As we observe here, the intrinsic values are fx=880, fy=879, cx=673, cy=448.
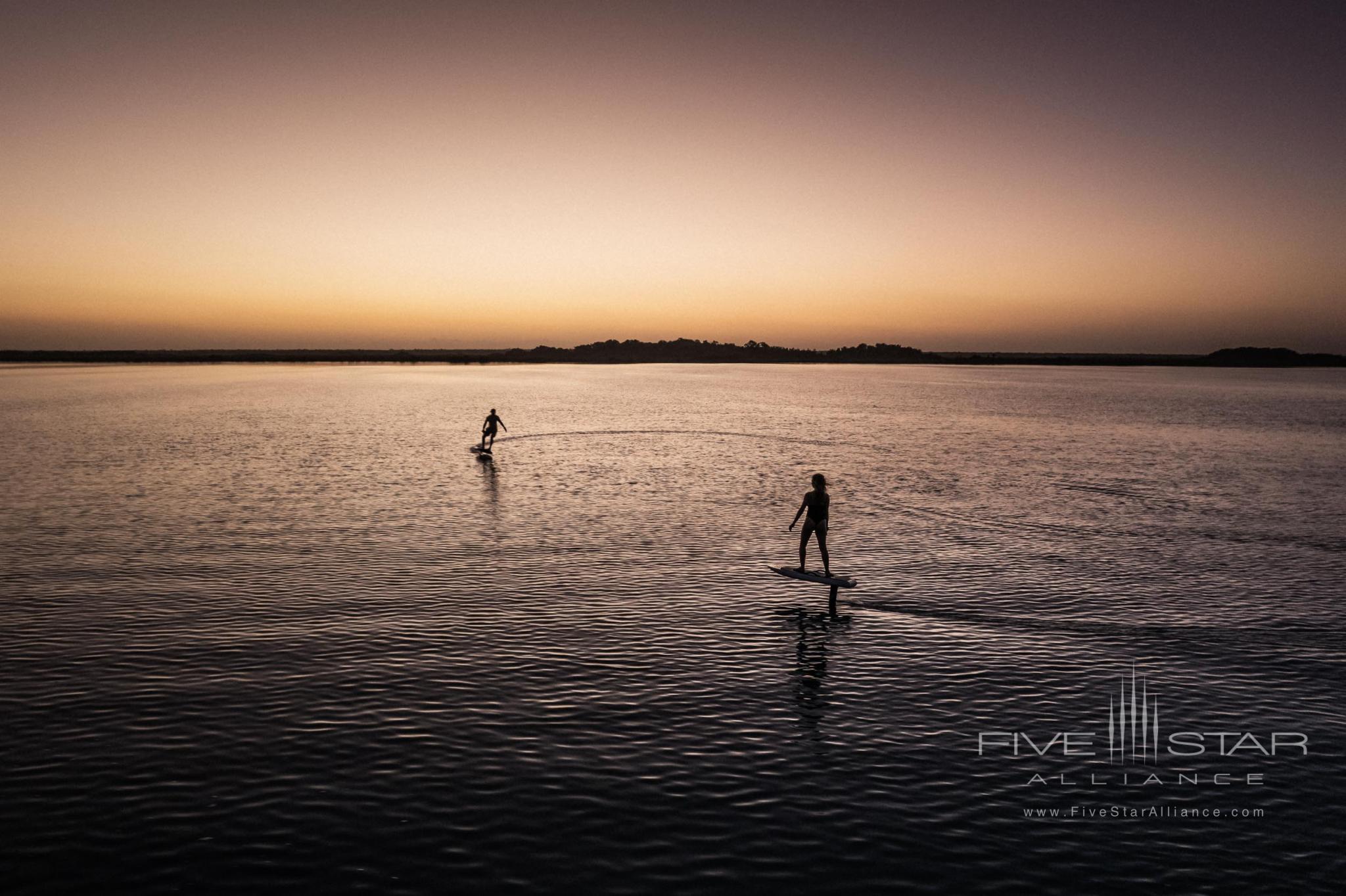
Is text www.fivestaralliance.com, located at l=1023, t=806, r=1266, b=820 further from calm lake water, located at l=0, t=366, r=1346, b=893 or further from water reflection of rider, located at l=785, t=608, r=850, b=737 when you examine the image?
water reflection of rider, located at l=785, t=608, r=850, b=737

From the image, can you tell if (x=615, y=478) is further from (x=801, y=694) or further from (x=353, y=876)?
(x=353, y=876)

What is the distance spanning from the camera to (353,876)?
11.2 meters

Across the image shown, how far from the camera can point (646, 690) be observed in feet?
58.8

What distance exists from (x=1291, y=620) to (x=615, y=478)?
3517 cm

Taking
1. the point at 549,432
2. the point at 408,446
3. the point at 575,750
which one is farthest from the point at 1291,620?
the point at 549,432

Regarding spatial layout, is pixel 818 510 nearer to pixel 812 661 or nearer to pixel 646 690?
pixel 812 661

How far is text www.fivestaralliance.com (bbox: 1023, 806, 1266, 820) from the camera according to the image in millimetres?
13312

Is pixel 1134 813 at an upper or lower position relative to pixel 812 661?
lower

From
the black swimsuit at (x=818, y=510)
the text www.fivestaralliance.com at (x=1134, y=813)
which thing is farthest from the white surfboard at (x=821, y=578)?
the text www.fivestaralliance.com at (x=1134, y=813)

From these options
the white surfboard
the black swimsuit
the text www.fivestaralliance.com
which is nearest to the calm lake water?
the text www.fivestaralliance.com

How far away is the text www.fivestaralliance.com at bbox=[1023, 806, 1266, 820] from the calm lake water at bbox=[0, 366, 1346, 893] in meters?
0.12

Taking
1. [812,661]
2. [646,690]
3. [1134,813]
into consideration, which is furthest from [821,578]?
[1134,813]

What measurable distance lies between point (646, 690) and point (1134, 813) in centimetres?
883

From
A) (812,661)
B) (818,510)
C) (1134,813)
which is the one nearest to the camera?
(1134,813)
